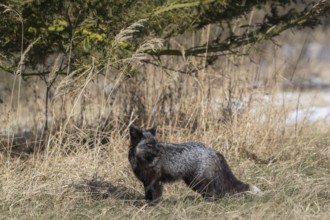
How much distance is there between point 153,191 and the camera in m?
6.62

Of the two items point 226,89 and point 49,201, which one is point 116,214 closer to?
point 49,201

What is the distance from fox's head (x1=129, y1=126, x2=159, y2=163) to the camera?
662 cm

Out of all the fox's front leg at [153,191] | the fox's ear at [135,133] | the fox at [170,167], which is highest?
the fox's ear at [135,133]

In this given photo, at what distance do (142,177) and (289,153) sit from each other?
9.98ft

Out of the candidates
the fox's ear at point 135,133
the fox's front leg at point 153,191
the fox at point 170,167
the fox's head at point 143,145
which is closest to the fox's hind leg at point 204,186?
the fox at point 170,167

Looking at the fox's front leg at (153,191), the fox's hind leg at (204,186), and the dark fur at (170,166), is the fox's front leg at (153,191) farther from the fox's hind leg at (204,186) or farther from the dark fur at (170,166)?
the fox's hind leg at (204,186)

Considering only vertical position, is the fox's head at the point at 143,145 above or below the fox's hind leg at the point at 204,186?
above

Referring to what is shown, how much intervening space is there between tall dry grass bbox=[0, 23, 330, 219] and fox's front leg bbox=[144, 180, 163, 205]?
0.29ft

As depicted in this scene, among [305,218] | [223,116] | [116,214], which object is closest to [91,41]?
[223,116]

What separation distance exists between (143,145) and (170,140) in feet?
8.53

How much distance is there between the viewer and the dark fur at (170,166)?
6.63 meters

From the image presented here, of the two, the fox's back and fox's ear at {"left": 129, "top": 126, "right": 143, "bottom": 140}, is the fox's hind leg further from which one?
fox's ear at {"left": 129, "top": 126, "right": 143, "bottom": 140}

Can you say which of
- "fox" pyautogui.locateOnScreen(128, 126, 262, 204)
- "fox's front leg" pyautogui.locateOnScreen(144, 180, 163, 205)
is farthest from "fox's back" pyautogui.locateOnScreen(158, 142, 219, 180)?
"fox's front leg" pyautogui.locateOnScreen(144, 180, 163, 205)

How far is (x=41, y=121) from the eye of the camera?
10.5m
